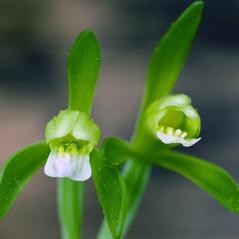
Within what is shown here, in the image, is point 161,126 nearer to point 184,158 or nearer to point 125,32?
point 184,158

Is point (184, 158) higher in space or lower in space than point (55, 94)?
higher

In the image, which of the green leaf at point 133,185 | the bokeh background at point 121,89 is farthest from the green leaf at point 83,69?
the bokeh background at point 121,89

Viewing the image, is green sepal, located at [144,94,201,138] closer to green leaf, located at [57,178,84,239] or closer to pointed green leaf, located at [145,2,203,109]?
pointed green leaf, located at [145,2,203,109]

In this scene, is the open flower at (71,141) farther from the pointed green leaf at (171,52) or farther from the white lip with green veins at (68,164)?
the pointed green leaf at (171,52)

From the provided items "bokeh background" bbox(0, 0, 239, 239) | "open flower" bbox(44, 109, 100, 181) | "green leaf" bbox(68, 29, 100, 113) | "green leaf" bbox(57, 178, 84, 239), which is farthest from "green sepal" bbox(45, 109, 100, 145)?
"bokeh background" bbox(0, 0, 239, 239)

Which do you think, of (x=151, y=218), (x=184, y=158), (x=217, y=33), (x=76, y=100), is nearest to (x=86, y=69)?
(x=76, y=100)

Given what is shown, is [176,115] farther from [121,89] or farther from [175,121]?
[121,89]
